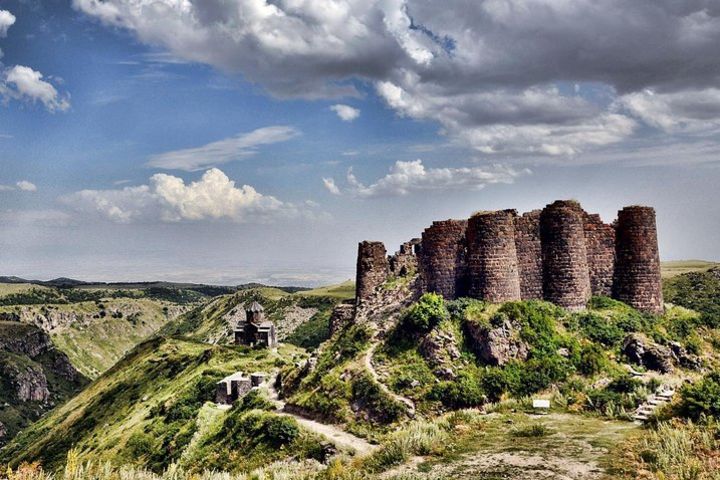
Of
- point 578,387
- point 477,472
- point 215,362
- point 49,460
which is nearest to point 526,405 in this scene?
point 578,387

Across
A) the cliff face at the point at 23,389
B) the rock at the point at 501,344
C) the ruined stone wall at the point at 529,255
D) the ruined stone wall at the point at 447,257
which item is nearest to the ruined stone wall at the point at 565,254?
the ruined stone wall at the point at 529,255

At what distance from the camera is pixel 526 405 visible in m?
25.0

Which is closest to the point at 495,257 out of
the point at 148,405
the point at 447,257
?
the point at 447,257

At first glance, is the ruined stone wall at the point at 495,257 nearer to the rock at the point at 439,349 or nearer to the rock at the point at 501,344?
the rock at the point at 501,344

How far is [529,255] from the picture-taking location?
3331 cm

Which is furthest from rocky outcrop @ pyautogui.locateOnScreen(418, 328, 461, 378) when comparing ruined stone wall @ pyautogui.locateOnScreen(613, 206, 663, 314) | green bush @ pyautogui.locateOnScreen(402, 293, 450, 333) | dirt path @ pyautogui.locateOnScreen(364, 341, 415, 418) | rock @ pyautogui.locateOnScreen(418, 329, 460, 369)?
ruined stone wall @ pyautogui.locateOnScreen(613, 206, 663, 314)

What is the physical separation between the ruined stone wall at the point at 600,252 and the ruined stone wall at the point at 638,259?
0.46 meters

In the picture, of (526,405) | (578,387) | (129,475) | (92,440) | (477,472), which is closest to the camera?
(129,475)

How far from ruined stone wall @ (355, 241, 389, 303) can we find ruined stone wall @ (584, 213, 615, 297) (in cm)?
1308

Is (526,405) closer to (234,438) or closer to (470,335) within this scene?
(470,335)

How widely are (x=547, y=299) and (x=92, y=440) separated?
53604 millimetres

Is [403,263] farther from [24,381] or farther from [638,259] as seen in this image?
[24,381]

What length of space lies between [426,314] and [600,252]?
1209cm

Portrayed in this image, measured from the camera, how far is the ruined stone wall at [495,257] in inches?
1262
